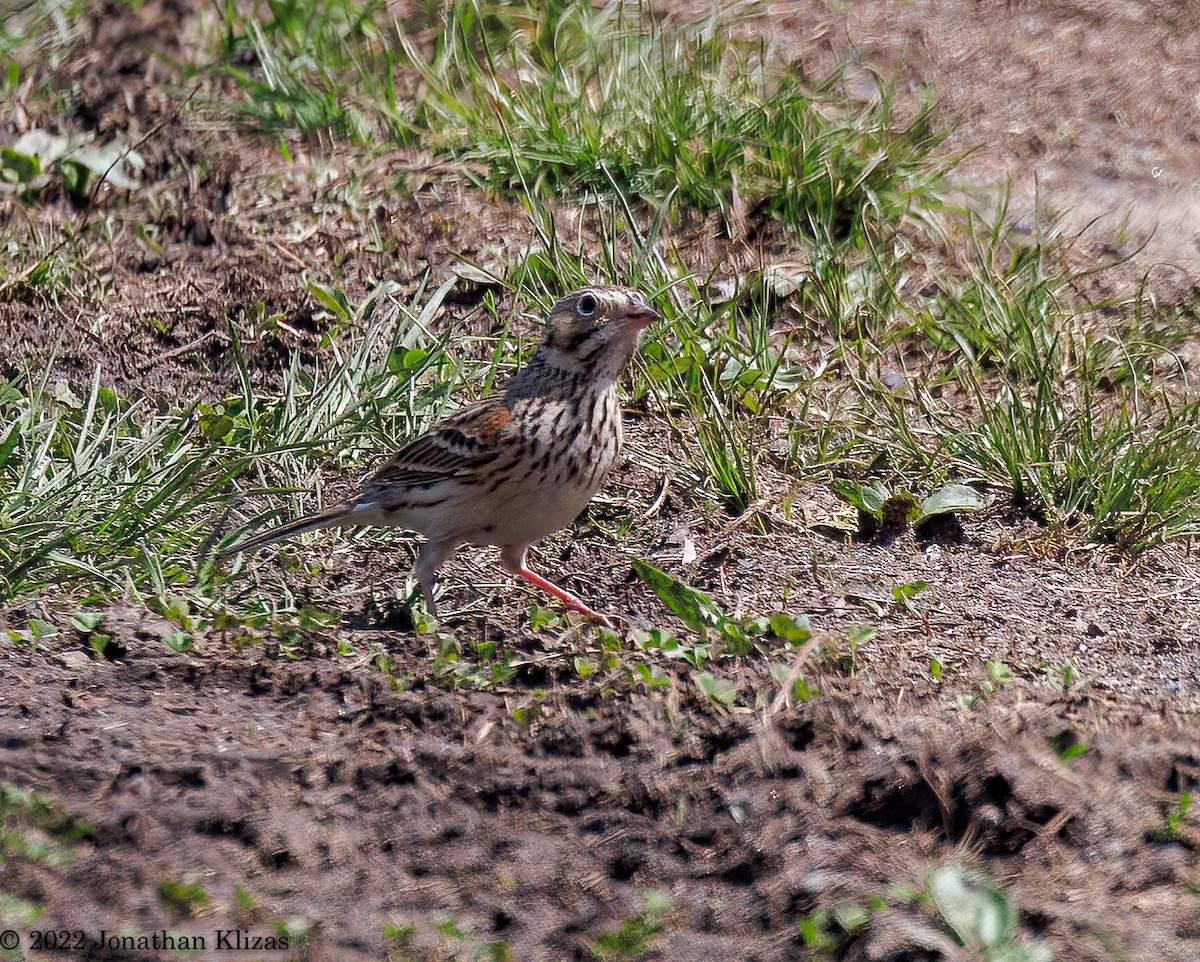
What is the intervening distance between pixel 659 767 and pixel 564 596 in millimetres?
1363

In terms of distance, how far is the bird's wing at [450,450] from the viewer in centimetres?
532

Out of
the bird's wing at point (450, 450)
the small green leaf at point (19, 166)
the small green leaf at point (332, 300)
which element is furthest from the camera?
the small green leaf at point (19, 166)

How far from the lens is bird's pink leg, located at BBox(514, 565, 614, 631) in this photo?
516 cm

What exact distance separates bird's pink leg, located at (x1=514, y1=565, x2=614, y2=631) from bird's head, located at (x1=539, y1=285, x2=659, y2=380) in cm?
74

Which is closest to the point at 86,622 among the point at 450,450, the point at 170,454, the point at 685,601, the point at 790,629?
the point at 170,454

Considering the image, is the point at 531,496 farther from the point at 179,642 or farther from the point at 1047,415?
the point at 1047,415

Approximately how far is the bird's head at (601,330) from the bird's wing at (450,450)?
1.01ft

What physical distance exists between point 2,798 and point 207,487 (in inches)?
78.2

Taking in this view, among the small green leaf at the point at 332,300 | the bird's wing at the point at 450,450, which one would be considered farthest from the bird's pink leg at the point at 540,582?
the small green leaf at the point at 332,300

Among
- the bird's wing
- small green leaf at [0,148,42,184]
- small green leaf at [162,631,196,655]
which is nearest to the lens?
small green leaf at [162,631,196,655]

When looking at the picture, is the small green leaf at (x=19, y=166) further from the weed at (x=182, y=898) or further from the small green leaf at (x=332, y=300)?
the weed at (x=182, y=898)

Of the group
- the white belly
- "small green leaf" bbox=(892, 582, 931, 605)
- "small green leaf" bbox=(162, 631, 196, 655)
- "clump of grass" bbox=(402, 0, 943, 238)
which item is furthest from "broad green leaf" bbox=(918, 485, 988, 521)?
"small green leaf" bbox=(162, 631, 196, 655)

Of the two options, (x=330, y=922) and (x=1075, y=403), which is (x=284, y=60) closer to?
(x=1075, y=403)

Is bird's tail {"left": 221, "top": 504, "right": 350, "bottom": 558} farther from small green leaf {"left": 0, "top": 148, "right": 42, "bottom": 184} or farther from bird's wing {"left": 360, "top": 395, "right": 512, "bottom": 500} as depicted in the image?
small green leaf {"left": 0, "top": 148, "right": 42, "bottom": 184}
